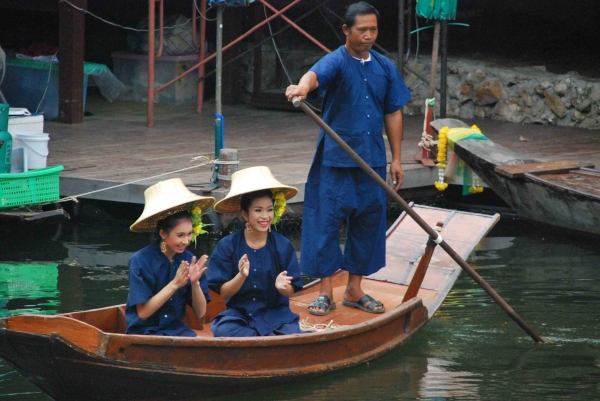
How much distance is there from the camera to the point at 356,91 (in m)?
5.46

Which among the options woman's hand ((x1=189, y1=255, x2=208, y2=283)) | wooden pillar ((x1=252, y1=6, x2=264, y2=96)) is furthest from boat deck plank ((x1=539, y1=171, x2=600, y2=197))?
wooden pillar ((x1=252, y1=6, x2=264, y2=96))

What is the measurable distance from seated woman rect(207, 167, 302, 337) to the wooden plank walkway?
10.2 ft

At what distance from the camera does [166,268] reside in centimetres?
454

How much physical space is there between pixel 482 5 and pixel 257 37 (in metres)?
3.26

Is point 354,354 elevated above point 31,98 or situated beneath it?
situated beneath

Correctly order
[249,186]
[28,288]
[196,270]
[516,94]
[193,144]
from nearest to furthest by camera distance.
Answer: [196,270] → [249,186] → [28,288] → [193,144] → [516,94]

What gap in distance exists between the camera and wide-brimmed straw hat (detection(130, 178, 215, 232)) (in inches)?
173

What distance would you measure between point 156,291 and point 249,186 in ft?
2.23

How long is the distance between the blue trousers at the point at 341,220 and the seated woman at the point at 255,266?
0.66m

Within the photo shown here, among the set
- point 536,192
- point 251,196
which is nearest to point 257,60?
point 536,192

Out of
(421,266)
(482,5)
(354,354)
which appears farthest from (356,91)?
(482,5)

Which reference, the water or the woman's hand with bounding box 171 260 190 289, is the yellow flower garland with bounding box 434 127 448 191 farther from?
the woman's hand with bounding box 171 260 190 289

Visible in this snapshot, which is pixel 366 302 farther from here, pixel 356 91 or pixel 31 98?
pixel 31 98

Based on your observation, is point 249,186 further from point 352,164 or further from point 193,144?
point 193,144
